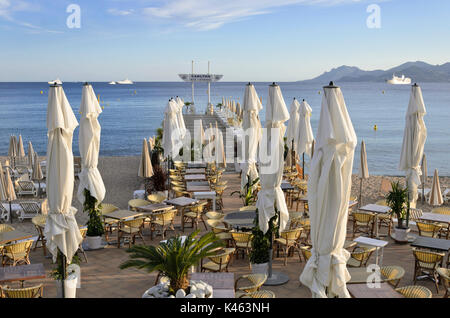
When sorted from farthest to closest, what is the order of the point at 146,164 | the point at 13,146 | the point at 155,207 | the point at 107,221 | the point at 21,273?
the point at 13,146 → the point at 146,164 → the point at 155,207 → the point at 107,221 → the point at 21,273

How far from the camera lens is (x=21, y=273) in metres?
7.13

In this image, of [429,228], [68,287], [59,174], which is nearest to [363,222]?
[429,228]

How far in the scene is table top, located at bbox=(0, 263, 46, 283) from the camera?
6941 mm

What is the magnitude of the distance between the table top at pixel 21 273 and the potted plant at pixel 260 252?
378 centimetres

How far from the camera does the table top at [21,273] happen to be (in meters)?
6.94

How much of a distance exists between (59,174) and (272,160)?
3759 mm

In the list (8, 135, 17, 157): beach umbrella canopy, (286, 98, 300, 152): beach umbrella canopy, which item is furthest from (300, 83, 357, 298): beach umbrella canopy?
(8, 135, 17, 157): beach umbrella canopy

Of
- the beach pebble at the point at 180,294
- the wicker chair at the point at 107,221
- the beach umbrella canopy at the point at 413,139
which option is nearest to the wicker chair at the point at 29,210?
the wicker chair at the point at 107,221

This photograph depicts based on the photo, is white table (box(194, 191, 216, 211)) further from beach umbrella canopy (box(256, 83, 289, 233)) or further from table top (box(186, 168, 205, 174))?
beach umbrella canopy (box(256, 83, 289, 233))

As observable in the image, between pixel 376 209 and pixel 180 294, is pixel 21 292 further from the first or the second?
pixel 376 209

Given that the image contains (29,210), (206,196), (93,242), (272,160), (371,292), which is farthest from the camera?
(29,210)

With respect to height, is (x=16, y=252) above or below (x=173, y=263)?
below

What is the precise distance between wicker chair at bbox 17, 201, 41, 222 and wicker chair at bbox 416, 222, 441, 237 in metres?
10.8

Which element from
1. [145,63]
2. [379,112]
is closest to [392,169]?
[145,63]
